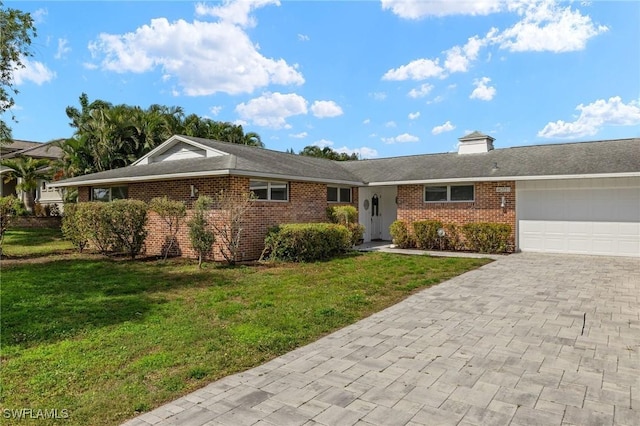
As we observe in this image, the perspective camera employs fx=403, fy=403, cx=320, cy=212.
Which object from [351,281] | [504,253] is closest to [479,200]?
[504,253]

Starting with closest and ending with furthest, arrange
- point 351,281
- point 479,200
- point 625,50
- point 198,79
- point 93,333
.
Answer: point 93,333
point 351,281
point 625,50
point 479,200
point 198,79

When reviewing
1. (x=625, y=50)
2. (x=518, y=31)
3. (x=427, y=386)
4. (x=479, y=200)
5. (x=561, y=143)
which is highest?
(x=518, y=31)

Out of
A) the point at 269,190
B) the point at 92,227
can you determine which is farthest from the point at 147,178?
the point at 269,190

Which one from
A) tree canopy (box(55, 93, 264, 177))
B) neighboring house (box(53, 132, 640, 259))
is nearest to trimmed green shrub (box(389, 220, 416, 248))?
neighboring house (box(53, 132, 640, 259))

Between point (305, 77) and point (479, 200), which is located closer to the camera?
point (479, 200)

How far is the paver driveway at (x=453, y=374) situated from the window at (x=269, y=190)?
261 inches

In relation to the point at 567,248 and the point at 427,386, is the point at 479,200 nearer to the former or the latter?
the point at 567,248

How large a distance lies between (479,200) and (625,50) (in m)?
5.75

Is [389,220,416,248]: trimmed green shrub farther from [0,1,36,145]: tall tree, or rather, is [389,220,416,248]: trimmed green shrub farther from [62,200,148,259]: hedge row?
[0,1,36,145]: tall tree

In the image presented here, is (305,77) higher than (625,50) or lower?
higher

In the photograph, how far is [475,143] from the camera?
17.2 metres

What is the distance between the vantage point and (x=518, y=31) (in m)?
11.9

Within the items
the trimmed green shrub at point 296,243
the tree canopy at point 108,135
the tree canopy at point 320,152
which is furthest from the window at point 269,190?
the tree canopy at point 320,152

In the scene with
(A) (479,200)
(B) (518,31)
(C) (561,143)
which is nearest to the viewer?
(B) (518,31)
